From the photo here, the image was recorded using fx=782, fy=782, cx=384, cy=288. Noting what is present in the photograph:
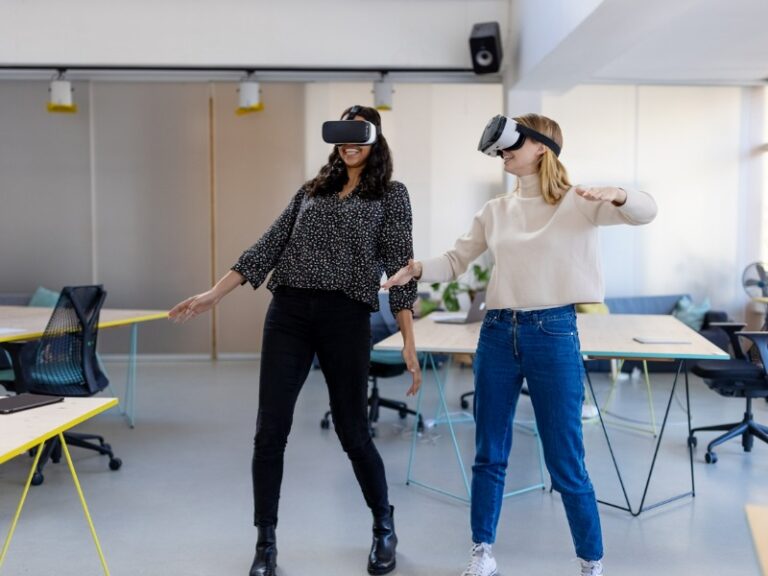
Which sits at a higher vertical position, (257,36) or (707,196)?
(257,36)

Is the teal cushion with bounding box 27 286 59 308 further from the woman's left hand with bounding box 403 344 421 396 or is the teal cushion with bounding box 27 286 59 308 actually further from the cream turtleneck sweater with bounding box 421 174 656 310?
the cream turtleneck sweater with bounding box 421 174 656 310

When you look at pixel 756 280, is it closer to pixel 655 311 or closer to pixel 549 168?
pixel 655 311

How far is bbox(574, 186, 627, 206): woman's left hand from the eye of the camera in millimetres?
2045

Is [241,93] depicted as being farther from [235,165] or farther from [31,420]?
[31,420]

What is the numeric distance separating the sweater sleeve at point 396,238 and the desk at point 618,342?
829 mm

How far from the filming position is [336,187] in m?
2.51

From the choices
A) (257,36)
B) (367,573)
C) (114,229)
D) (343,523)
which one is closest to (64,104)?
(114,229)

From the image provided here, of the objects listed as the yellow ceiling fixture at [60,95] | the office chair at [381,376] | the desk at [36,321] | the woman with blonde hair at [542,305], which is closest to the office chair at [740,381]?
the office chair at [381,376]

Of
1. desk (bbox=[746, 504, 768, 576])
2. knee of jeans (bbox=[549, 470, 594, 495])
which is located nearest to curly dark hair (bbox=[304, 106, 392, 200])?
knee of jeans (bbox=[549, 470, 594, 495])

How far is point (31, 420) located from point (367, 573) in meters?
1.23

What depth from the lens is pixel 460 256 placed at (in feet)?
8.38

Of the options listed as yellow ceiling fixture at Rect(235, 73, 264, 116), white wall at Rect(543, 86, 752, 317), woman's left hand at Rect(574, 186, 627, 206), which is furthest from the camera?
white wall at Rect(543, 86, 752, 317)

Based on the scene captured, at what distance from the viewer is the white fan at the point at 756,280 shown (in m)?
6.25

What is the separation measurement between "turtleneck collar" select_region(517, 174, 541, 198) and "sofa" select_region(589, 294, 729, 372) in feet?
15.4
